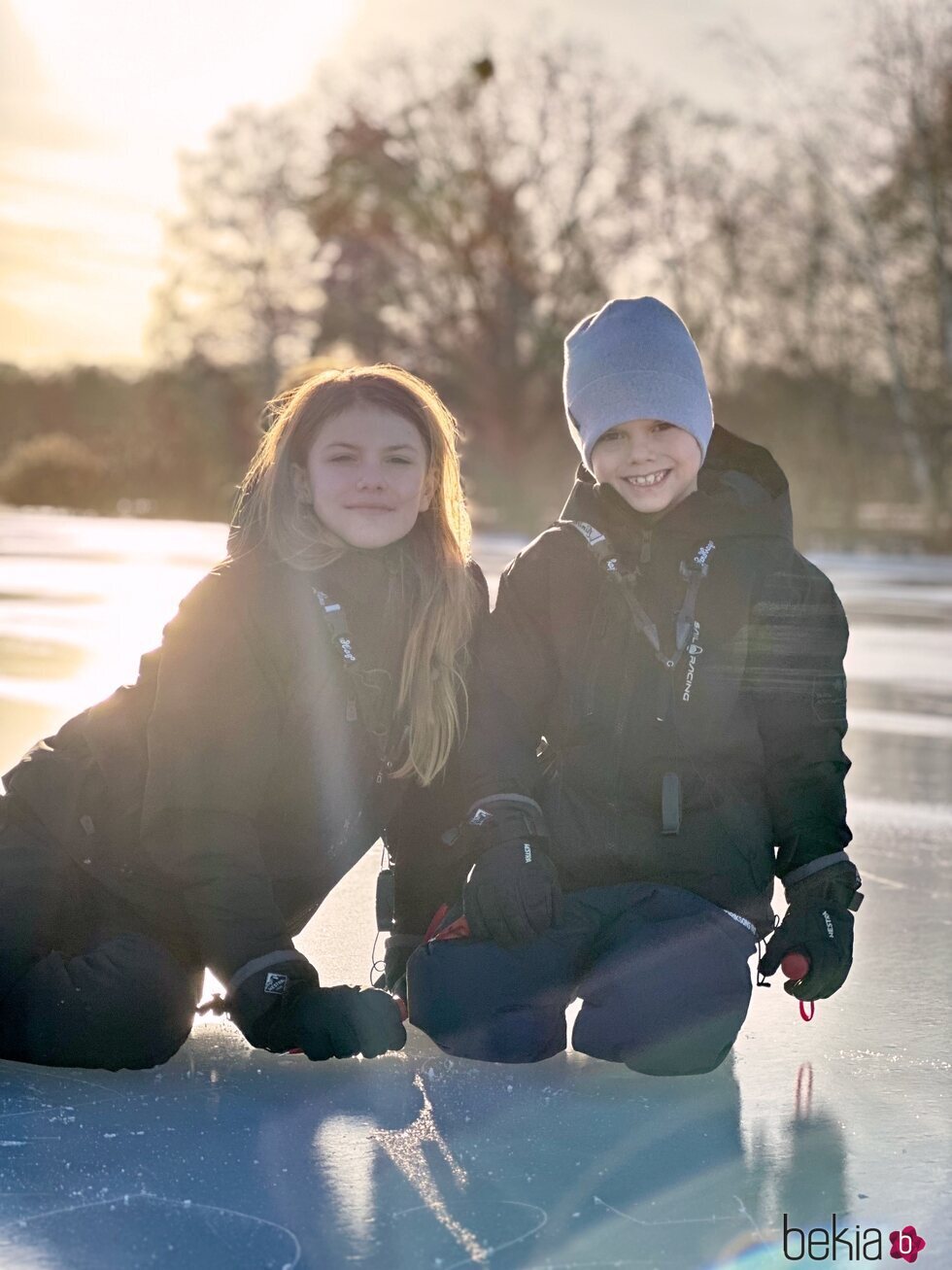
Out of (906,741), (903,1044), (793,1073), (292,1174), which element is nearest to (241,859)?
(292,1174)

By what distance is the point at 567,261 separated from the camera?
81.7 feet

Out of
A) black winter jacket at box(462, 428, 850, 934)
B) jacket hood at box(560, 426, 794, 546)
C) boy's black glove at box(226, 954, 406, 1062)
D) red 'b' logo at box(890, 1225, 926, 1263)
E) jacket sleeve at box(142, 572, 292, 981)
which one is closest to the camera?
red 'b' logo at box(890, 1225, 926, 1263)

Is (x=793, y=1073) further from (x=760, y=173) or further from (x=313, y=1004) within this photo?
(x=760, y=173)

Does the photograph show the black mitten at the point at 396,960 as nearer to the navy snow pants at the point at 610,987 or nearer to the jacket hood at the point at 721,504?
the navy snow pants at the point at 610,987

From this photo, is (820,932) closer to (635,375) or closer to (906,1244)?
(906,1244)

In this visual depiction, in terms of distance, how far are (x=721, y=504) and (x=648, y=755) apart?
42cm

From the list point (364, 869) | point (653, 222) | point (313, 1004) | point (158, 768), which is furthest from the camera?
point (653, 222)

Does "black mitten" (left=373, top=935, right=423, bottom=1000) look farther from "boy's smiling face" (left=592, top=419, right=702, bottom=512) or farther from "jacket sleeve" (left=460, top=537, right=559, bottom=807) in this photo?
"boy's smiling face" (left=592, top=419, right=702, bottom=512)

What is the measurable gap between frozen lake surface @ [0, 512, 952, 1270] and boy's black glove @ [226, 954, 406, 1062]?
0.08m

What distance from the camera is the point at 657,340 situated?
2.57 metres

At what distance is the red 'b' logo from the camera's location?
1666 mm

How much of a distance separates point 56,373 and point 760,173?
3295 centimetres

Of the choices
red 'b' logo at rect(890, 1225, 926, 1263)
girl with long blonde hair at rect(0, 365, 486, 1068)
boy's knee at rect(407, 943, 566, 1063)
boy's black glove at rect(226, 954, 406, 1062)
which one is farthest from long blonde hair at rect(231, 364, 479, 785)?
red 'b' logo at rect(890, 1225, 926, 1263)

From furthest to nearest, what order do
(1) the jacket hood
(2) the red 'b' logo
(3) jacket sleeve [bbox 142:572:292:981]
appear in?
(1) the jacket hood
(3) jacket sleeve [bbox 142:572:292:981]
(2) the red 'b' logo
